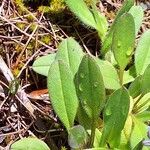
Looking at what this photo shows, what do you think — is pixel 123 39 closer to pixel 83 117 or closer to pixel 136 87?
pixel 136 87

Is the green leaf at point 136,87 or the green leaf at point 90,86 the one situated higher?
the green leaf at point 90,86

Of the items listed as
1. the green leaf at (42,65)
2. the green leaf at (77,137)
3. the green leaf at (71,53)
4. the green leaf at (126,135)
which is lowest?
the green leaf at (126,135)

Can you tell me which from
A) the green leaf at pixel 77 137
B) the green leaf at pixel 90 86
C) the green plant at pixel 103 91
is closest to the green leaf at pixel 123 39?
the green plant at pixel 103 91

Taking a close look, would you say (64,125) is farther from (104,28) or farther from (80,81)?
(104,28)

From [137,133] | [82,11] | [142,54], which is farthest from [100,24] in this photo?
[137,133]

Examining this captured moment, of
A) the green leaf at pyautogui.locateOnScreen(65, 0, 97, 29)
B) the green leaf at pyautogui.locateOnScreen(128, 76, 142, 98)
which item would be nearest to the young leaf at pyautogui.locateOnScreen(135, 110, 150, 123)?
the green leaf at pyautogui.locateOnScreen(128, 76, 142, 98)

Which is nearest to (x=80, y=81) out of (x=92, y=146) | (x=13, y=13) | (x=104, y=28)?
(x=92, y=146)

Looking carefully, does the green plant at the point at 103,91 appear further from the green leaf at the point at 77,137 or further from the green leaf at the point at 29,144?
the green leaf at the point at 29,144
